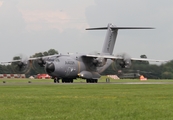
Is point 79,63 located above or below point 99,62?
below

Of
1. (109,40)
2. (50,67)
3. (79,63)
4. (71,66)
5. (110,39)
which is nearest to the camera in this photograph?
(50,67)

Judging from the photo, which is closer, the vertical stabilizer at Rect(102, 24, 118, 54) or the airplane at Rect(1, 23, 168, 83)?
the airplane at Rect(1, 23, 168, 83)

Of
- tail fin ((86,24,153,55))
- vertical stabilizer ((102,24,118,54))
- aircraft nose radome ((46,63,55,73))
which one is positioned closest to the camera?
aircraft nose radome ((46,63,55,73))

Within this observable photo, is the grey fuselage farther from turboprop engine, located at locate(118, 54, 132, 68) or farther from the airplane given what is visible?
turboprop engine, located at locate(118, 54, 132, 68)

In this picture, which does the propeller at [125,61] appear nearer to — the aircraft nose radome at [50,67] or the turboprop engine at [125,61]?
the turboprop engine at [125,61]

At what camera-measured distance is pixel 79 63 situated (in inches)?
2867

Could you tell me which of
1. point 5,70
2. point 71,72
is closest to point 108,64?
point 71,72

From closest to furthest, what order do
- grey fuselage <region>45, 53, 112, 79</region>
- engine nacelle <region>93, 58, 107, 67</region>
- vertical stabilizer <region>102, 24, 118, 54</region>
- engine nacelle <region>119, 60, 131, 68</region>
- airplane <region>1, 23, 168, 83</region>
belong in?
grey fuselage <region>45, 53, 112, 79</region>, airplane <region>1, 23, 168, 83</region>, engine nacelle <region>119, 60, 131, 68</region>, engine nacelle <region>93, 58, 107, 67</region>, vertical stabilizer <region>102, 24, 118, 54</region>

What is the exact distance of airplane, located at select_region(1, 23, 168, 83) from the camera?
69375 mm

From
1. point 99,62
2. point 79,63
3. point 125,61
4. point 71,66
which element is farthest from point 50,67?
point 125,61

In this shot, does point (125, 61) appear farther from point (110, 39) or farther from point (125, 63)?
point (110, 39)

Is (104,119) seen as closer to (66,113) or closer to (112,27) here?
(66,113)

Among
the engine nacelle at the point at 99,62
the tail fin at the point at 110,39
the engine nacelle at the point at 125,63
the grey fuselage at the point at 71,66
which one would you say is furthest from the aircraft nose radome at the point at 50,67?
the tail fin at the point at 110,39

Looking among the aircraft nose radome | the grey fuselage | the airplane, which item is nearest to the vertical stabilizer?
the airplane
